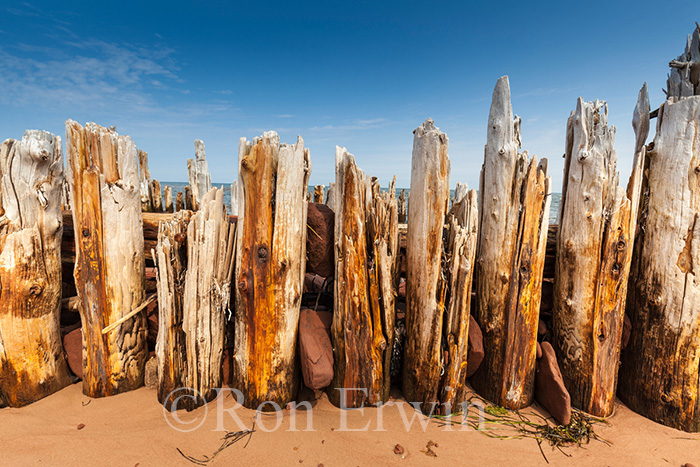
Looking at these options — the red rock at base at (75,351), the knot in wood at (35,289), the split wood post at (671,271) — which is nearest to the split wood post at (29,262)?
the knot in wood at (35,289)

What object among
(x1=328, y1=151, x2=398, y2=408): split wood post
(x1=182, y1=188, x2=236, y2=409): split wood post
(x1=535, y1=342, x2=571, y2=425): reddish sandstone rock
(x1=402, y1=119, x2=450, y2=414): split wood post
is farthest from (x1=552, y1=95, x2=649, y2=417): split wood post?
(x1=182, y1=188, x2=236, y2=409): split wood post

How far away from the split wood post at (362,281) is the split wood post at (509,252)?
2.73 ft

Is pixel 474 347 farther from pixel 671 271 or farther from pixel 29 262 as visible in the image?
pixel 29 262

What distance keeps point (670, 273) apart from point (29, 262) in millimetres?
5265

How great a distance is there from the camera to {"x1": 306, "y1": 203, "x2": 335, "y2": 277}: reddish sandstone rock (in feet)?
10.1

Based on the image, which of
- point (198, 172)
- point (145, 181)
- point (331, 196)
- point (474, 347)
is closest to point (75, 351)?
point (331, 196)

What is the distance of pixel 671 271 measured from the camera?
9.55 feet

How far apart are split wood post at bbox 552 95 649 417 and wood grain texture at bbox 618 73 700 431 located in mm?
200

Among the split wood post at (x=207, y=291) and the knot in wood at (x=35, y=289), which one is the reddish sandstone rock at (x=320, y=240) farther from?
the knot in wood at (x=35, y=289)

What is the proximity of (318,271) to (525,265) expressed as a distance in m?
1.73

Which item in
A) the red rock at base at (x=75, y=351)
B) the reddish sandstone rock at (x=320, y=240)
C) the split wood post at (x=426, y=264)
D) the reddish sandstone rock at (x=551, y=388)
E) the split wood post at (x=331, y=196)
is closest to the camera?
the split wood post at (x=426, y=264)

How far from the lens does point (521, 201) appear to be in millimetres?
2912

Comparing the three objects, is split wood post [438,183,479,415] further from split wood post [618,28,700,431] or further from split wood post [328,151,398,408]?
split wood post [618,28,700,431]

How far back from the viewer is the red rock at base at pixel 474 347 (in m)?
3.02
